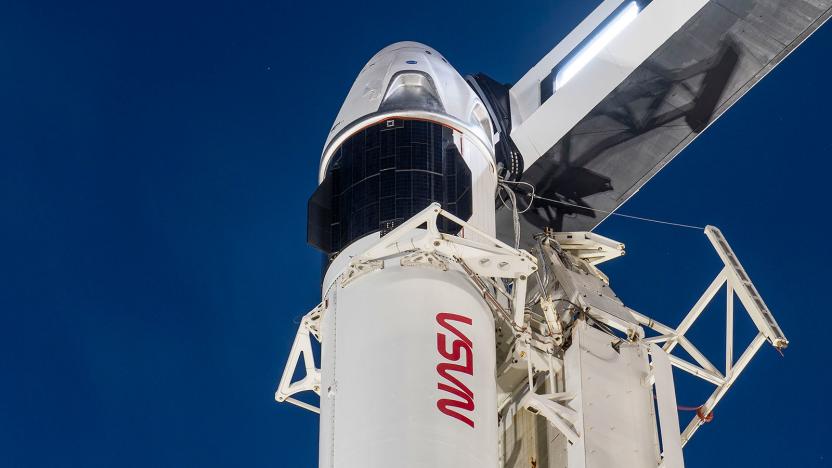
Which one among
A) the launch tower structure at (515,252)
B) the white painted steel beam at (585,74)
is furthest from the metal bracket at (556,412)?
the white painted steel beam at (585,74)

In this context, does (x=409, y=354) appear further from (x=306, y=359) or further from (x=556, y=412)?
(x=306, y=359)

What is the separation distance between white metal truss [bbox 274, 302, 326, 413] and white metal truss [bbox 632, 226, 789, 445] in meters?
4.59

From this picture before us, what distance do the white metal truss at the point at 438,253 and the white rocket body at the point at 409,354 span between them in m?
0.12

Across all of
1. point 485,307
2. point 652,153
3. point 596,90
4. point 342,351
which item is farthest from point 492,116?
point 342,351

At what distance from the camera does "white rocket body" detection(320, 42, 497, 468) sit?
12.7 meters

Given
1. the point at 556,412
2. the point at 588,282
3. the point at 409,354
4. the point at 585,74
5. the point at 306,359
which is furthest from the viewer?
the point at 585,74

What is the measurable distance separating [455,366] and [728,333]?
15.4ft

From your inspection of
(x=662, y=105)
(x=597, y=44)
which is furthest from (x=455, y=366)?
(x=597, y=44)

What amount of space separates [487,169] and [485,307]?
241cm

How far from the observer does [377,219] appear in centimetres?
1471

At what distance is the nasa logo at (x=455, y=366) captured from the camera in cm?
1299

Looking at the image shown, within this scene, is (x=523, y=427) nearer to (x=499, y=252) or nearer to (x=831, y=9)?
(x=499, y=252)

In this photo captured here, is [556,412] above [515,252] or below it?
below

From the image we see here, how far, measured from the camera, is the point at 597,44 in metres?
19.7
